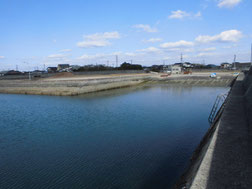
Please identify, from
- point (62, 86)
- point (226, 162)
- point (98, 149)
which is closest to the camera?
point (226, 162)

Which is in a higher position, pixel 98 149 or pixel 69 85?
pixel 69 85

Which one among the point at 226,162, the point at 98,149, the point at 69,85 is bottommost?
the point at 98,149

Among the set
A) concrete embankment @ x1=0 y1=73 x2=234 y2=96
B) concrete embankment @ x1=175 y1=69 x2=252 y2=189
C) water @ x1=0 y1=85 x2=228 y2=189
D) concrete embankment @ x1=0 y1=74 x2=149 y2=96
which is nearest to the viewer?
concrete embankment @ x1=175 y1=69 x2=252 y2=189

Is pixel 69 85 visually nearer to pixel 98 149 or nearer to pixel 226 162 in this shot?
pixel 98 149

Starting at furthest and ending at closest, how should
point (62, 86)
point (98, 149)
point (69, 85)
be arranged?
point (62, 86)
point (69, 85)
point (98, 149)

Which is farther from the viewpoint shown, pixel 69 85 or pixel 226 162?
pixel 69 85

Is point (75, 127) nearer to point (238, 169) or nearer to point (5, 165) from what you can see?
point (5, 165)

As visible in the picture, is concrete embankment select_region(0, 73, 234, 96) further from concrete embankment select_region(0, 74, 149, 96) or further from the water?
the water

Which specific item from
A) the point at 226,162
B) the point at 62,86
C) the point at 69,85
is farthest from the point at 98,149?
the point at 62,86

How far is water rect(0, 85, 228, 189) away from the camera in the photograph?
26.7ft

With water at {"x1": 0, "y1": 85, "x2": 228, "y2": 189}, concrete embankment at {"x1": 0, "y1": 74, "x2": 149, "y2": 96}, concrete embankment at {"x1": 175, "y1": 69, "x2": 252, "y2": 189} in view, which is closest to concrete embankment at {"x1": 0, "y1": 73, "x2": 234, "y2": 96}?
concrete embankment at {"x1": 0, "y1": 74, "x2": 149, "y2": 96}

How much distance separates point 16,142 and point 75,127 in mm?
4557

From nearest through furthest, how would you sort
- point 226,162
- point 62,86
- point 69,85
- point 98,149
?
1. point 226,162
2. point 98,149
3. point 69,85
4. point 62,86

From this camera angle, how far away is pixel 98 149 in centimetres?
1109
